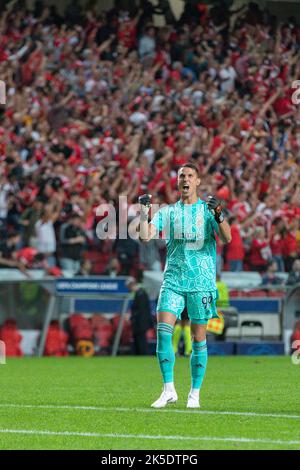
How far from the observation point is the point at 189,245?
10906 mm

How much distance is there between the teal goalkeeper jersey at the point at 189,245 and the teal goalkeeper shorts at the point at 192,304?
5cm

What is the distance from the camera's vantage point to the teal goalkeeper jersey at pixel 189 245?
35.6ft

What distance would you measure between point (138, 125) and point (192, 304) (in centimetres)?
1729

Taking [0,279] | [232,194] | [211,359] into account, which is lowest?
[211,359]

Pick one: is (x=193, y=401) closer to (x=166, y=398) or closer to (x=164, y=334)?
(x=166, y=398)

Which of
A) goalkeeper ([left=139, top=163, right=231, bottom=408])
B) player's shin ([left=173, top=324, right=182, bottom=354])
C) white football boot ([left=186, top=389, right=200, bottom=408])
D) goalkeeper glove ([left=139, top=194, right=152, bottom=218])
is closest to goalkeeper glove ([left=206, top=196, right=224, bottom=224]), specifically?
goalkeeper ([left=139, top=163, right=231, bottom=408])

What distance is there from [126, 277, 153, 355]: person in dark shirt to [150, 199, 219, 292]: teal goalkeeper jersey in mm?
11277

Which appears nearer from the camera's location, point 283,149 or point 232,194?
point 232,194

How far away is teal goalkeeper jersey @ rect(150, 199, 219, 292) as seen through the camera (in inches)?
427

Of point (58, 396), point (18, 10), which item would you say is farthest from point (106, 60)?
point (58, 396)
